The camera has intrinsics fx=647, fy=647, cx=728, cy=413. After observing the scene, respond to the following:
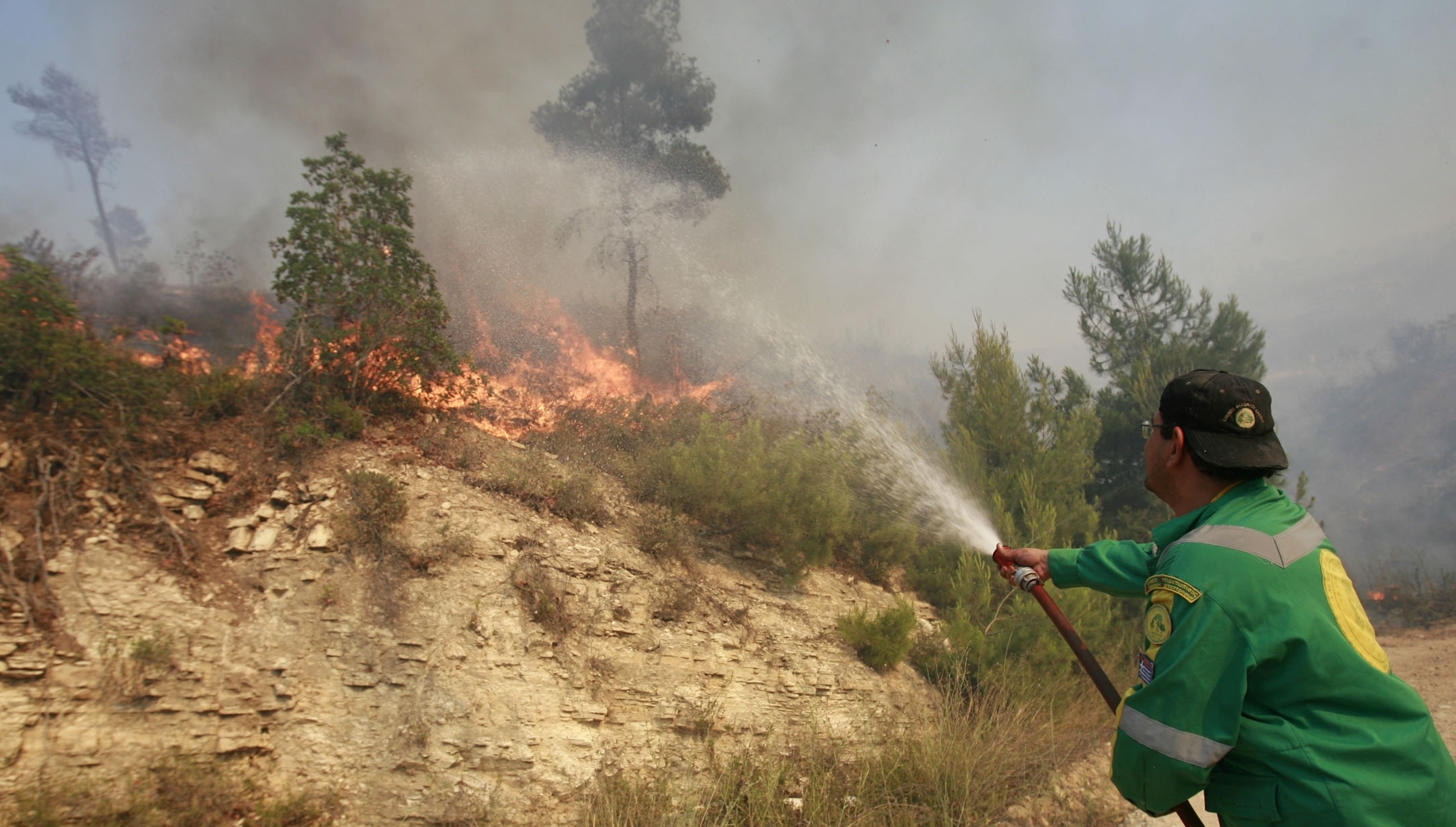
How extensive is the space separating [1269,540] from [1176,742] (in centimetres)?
65

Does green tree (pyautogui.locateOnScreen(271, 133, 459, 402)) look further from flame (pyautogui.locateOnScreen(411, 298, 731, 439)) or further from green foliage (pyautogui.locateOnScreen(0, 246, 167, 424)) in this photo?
green foliage (pyautogui.locateOnScreen(0, 246, 167, 424))

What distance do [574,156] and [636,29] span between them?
3.81 m

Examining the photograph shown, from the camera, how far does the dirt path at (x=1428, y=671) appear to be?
5.75 meters

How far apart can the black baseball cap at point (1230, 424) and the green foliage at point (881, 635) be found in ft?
18.3

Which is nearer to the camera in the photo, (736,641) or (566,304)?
(736,641)

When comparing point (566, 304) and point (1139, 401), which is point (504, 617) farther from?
point (1139, 401)

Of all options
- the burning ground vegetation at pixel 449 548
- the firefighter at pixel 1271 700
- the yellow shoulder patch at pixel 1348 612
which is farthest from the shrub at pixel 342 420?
the yellow shoulder patch at pixel 1348 612

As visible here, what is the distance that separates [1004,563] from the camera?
317 centimetres

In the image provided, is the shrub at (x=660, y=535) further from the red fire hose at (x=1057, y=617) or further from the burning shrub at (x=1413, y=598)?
the burning shrub at (x=1413, y=598)

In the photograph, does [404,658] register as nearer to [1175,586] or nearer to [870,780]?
[870,780]

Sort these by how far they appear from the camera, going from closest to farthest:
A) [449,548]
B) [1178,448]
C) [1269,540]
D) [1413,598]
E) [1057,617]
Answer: [1269,540] → [1178,448] → [1057,617] → [449,548] → [1413,598]

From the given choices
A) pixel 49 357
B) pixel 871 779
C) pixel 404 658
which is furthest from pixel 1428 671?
pixel 49 357

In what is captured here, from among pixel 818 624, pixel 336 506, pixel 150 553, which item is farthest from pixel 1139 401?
pixel 150 553

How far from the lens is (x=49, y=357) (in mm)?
5789
